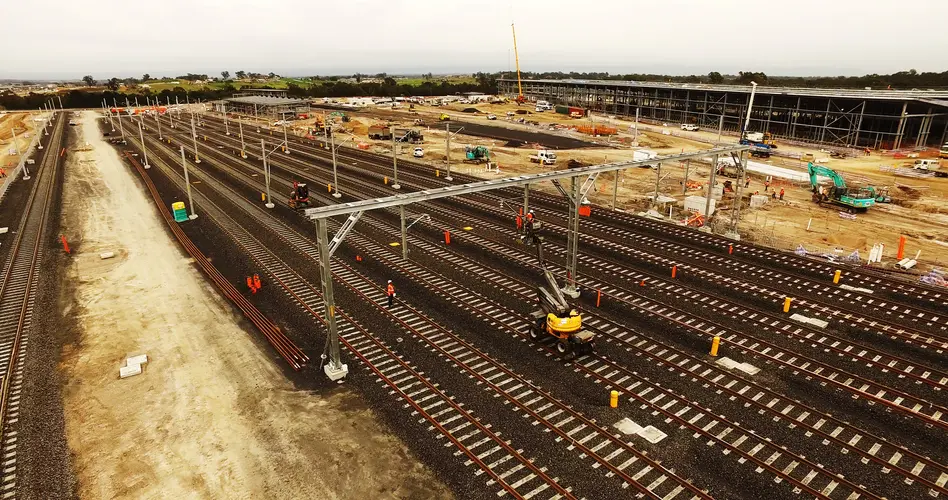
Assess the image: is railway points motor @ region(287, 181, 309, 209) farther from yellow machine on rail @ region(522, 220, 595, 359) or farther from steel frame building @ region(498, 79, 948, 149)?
steel frame building @ region(498, 79, 948, 149)

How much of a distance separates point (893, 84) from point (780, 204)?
158396 millimetres

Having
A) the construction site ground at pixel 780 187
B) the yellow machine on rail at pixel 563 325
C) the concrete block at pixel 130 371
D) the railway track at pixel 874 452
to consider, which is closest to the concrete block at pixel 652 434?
the railway track at pixel 874 452

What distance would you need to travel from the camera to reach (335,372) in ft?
68.4

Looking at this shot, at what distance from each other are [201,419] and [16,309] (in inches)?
693

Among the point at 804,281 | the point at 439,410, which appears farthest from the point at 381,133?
the point at 439,410

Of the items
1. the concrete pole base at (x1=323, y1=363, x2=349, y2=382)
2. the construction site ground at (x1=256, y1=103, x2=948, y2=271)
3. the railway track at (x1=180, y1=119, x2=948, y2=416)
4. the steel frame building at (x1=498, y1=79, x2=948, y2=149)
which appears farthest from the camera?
the steel frame building at (x1=498, y1=79, x2=948, y2=149)

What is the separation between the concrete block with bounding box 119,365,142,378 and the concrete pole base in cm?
794

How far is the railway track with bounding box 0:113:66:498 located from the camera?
1744cm

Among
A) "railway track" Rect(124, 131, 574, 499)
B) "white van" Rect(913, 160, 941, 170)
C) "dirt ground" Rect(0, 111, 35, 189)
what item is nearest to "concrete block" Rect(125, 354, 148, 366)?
"railway track" Rect(124, 131, 574, 499)

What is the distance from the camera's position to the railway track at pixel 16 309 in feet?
57.2

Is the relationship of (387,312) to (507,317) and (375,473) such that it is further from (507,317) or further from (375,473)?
(375,473)

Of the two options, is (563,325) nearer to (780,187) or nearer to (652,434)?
(652,434)

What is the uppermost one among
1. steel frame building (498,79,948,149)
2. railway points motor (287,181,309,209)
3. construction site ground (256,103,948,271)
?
steel frame building (498,79,948,149)

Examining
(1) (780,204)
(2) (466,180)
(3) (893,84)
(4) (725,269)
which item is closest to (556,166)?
(2) (466,180)
